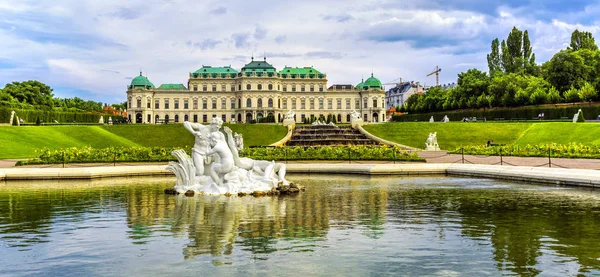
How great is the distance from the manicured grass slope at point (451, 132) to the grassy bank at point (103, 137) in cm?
1301

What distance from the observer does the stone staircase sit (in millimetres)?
53213

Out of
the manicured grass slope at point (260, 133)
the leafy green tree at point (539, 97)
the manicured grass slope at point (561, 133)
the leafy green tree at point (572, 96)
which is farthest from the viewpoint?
the leafy green tree at point (539, 97)

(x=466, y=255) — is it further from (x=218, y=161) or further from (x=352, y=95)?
(x=352, y=95)

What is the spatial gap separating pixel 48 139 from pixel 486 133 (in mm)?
44258

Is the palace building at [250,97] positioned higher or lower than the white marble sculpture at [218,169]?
higher

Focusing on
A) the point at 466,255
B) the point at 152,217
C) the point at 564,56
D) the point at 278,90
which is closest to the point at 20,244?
the point at 152,217

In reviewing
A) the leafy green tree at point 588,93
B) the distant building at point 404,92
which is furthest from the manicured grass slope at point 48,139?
the distant building at point 404,92

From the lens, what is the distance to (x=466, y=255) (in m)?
8.80

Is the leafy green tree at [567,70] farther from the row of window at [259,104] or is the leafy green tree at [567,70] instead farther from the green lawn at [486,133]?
the row of window at [259,104]

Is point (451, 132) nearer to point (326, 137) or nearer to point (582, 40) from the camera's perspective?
point (326, 137)

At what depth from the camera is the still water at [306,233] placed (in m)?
8.16

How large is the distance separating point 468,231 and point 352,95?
123 meters

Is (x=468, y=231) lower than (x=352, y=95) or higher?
lower

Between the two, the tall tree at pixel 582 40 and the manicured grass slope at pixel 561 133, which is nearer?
the manicured grass slope at pixel 561 133
